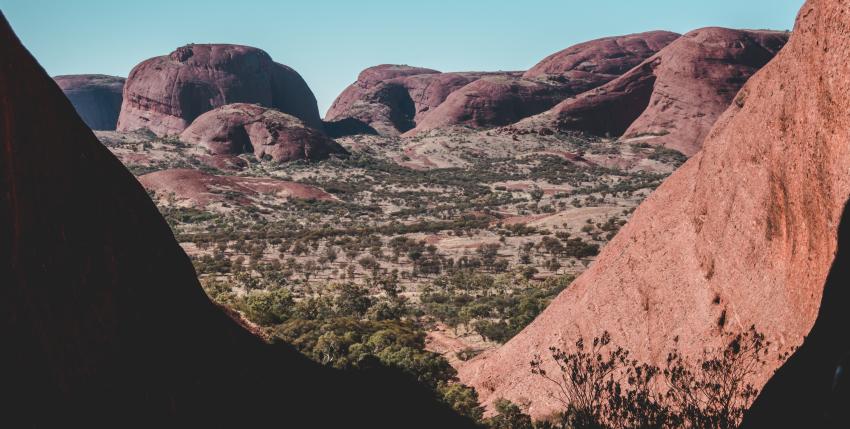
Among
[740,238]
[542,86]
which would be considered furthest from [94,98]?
[740,238]

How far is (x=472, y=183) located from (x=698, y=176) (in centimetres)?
8409

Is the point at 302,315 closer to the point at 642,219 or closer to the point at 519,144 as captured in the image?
the point at 642,219

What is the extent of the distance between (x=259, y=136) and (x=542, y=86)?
212ft

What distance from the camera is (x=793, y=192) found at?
37.0 feet

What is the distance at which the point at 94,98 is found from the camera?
7279 inches

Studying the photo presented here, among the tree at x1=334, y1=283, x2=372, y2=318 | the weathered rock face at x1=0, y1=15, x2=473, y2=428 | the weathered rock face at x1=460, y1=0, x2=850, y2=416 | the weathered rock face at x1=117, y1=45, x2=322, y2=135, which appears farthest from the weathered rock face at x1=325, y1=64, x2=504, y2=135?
the weathered rock face at x1=0, y1=15, x2=473, y2=428

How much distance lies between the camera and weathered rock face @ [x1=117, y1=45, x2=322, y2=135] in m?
139

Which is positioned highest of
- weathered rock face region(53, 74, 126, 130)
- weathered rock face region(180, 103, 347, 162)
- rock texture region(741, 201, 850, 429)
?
weathered rock face region(53, 74, 126, 130)

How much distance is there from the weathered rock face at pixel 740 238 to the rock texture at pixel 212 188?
2727 inches

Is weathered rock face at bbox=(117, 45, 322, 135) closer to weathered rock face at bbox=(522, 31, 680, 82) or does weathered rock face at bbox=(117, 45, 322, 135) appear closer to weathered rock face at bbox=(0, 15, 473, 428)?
weathered rock face at bbox=(522, 31, 680, 82)

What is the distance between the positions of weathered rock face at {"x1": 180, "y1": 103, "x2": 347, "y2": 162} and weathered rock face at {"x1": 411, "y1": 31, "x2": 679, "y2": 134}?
34.1 meters

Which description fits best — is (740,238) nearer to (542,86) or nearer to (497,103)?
(497,103)

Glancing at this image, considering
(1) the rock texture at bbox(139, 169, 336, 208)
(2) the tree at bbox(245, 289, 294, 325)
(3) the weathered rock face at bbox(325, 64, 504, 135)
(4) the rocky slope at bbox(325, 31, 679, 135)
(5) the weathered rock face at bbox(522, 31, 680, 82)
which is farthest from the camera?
(3) the weathered rock face at bbox(325, 64, 504, 135)

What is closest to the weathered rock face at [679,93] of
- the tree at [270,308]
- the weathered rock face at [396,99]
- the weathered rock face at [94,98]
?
the weathered rock face at [396,99]
